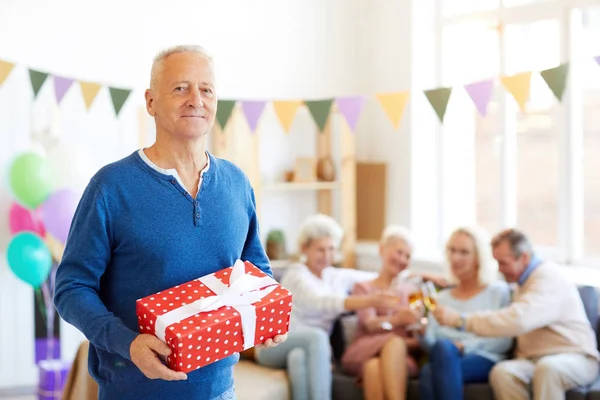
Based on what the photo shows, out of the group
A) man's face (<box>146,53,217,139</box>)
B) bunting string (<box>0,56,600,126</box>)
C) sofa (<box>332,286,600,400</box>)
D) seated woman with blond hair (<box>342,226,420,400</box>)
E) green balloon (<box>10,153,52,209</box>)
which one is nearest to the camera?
man's face (<box>146,53,217,139</box>)

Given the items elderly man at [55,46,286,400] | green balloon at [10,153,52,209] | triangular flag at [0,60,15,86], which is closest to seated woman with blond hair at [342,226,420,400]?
green balloon at [10,153,52,209]

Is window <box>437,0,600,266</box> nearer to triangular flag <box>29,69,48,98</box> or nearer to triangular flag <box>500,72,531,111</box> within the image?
triangular flag <box>500,72,531,111</box>

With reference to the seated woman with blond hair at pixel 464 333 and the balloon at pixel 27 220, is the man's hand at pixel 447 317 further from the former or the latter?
the balloon at pixel 27 220

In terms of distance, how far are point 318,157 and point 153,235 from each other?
372 centimetres

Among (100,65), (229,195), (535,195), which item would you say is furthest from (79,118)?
(229,195)

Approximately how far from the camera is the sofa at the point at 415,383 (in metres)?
3.28

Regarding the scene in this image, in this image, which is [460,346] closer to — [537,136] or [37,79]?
[537,136]

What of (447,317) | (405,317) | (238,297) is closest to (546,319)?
(447,317)

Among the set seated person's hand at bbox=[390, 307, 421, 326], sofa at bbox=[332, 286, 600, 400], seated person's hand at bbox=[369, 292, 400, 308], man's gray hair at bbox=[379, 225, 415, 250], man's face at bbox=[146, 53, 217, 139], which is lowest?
sofa at bbox=[332, 286, 600, 400]

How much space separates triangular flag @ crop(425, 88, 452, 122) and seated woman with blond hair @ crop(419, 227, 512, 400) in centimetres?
56

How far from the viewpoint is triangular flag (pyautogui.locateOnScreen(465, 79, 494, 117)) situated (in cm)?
391

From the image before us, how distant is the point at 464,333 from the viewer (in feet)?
12.1

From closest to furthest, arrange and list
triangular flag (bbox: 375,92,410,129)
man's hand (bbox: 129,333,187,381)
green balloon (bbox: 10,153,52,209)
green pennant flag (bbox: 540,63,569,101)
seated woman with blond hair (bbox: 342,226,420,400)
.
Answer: man's hand (bbox: 129,333,187,381) < green pennant flag (bbox: 540,63,569,101) < seated woman with blond hair (bbox: 342,226,420,400) < green balloon (bbox: 10,153,52,209) < triangular flag (bbox: 375,92,410,129)

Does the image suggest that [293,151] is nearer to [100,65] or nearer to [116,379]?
[100,65]
